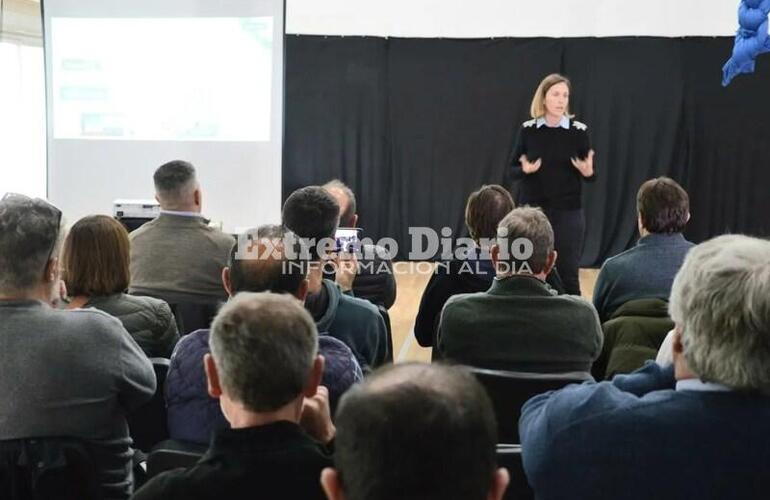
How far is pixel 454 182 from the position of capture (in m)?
8.20

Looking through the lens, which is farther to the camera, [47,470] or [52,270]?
[52,270]

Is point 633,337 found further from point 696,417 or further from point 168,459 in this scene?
point 168,459

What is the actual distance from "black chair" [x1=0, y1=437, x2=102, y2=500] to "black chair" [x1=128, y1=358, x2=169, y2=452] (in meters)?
0.36

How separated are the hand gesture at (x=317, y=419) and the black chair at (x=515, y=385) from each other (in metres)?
0.63

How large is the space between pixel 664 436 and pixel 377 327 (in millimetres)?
1285

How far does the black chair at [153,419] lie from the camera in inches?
83.9

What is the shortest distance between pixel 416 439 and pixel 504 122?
7.38m

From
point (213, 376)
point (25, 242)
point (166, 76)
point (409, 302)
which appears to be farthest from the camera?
point (409, 302)

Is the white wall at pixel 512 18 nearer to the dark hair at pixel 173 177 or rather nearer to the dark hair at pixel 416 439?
the dark hair at pixel 173 177

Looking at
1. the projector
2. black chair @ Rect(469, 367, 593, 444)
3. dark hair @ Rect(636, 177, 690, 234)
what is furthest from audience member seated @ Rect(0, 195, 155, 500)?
the projector

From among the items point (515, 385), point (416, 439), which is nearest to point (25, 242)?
point (515, 385)

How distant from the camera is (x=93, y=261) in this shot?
241 centimetres

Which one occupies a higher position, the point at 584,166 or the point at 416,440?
the point at 584,166

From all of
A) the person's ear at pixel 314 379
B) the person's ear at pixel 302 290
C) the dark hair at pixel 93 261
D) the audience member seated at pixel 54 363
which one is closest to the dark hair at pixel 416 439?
the person's ear at pixel 314 379
